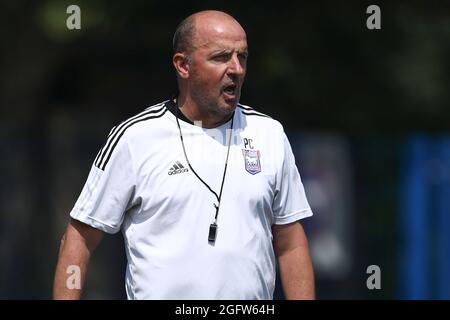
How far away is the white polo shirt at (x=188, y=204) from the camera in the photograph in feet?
20.0

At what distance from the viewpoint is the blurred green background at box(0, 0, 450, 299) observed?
13898mm

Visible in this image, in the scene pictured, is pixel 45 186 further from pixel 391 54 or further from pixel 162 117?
pixel 162 117

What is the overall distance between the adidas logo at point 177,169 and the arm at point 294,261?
609mm

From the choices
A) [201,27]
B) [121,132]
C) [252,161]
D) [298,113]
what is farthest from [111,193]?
[298,113]

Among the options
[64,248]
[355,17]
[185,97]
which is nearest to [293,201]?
[185,97]

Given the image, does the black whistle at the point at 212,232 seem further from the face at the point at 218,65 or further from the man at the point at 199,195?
the face at the point at 218,65

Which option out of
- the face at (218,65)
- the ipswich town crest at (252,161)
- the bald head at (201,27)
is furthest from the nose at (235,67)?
the ipswich town crest at (252,161)

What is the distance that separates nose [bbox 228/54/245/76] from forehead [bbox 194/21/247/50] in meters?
0.06

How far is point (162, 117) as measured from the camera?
6324mm

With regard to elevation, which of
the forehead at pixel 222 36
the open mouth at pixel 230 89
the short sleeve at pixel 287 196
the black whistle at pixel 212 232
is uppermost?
the forehead at pixel 222 36

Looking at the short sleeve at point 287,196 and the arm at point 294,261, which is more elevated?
the short sleeve at point 287,196

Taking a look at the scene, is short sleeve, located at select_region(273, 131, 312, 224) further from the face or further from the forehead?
the forehead

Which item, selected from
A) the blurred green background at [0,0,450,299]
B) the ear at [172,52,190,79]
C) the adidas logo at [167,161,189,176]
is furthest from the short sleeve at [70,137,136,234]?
the blurred green background at [0,0,450,299]

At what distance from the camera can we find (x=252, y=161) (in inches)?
246
